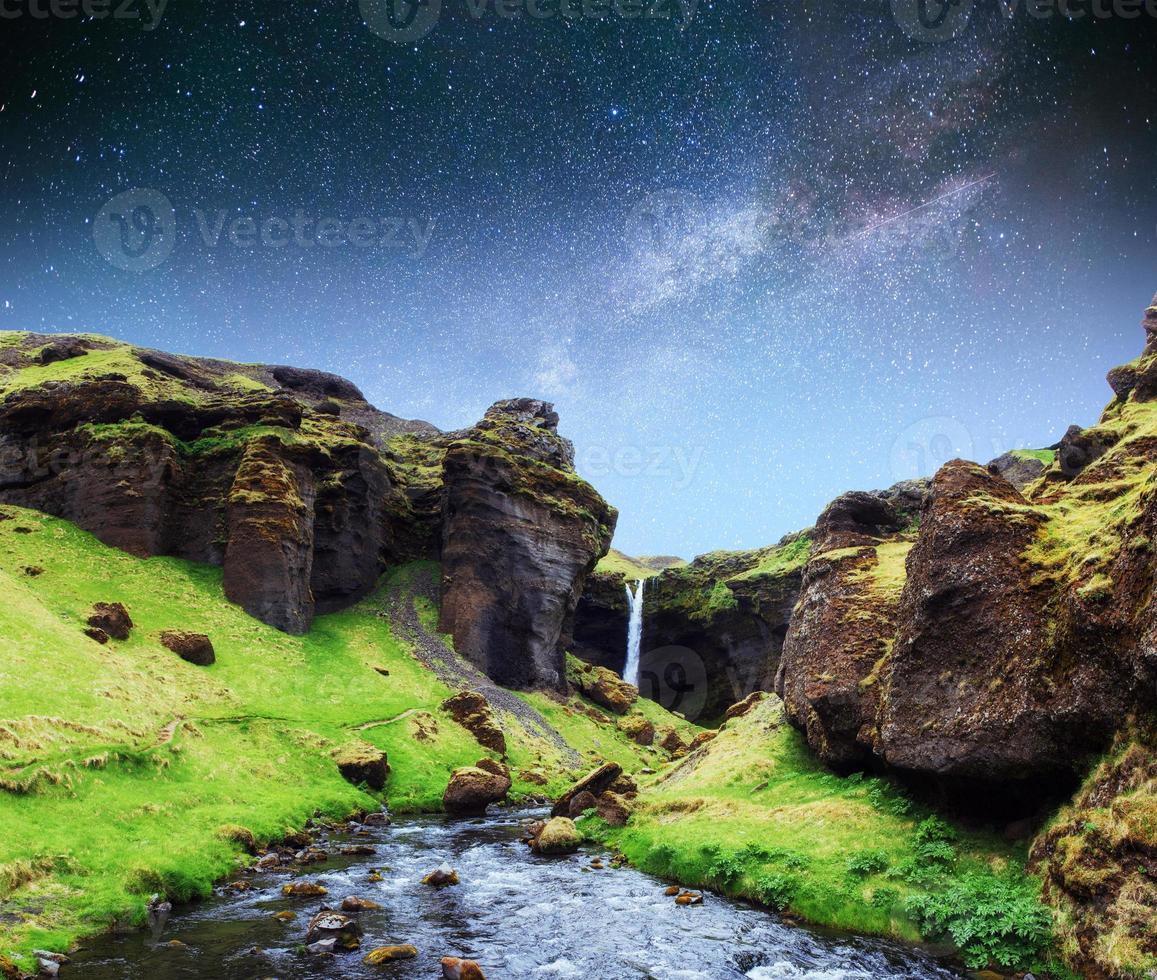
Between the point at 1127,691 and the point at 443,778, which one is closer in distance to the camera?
the point at 1127,691

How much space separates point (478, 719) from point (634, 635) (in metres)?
63.8

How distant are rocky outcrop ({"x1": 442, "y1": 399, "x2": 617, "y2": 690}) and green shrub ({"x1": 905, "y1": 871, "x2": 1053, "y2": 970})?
69.4 metres

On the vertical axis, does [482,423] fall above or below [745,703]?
above

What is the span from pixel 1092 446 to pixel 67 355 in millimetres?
124358

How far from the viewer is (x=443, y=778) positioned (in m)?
49.5

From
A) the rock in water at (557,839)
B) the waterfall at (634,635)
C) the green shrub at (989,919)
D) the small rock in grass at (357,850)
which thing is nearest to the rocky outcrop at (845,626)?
the green shrub at (989,919)

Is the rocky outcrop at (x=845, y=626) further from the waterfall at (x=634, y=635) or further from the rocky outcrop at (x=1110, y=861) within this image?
the waterfall at (x=634, y=635)

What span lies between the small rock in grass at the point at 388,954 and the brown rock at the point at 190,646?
141 feet

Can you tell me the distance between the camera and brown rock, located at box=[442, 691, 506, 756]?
60.9 m

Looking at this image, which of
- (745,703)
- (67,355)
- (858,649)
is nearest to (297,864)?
(858,649)

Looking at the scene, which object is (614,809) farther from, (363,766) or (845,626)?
(363,766)

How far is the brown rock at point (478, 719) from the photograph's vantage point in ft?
200

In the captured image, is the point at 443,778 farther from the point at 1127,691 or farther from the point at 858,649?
the point at 1127,691

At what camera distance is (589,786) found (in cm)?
3938
